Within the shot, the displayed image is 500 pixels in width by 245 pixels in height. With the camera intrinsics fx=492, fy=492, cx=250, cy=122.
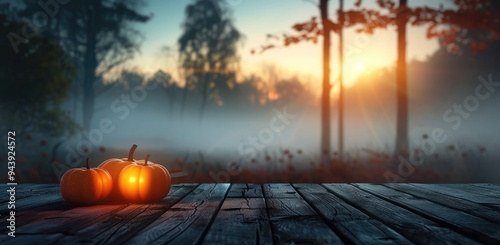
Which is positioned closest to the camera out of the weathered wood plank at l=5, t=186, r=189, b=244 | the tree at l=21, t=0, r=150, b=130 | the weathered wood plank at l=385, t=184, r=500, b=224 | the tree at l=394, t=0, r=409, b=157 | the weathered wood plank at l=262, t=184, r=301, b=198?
the weathered wood plank at l=5, t=186, r=189, b=244

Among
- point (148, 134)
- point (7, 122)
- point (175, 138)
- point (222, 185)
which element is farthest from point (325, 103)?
point (148, 134)

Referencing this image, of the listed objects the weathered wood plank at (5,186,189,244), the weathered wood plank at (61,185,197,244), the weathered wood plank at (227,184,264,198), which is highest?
the weathered wood plank at (227,184,264,198)

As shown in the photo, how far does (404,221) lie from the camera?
2375 mm

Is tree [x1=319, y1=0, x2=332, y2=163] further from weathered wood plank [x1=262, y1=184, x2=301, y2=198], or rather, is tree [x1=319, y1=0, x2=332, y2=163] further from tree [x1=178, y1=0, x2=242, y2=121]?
tree [x1=178, y1=0, x2=242, y2=121]

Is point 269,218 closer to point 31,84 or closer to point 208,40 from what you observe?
point 31,84

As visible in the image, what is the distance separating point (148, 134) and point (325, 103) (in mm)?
31154

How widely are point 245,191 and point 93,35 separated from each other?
21566 mm

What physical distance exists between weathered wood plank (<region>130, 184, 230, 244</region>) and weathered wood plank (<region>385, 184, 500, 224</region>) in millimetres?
1390

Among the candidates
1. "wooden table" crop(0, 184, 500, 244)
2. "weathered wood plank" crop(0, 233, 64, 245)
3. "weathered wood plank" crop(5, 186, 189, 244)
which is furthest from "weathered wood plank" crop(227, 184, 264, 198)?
"weathered wood plank" crop(0, 233, 64, 245)

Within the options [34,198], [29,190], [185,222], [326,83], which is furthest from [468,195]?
[326,83]

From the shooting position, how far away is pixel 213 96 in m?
31.2

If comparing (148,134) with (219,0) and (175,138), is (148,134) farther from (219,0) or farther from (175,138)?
(219,0)

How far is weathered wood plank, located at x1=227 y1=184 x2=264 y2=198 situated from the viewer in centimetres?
348

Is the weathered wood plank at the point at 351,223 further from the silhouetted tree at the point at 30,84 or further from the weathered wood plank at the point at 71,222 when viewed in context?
the silhouetted tree at the point at 30,84
